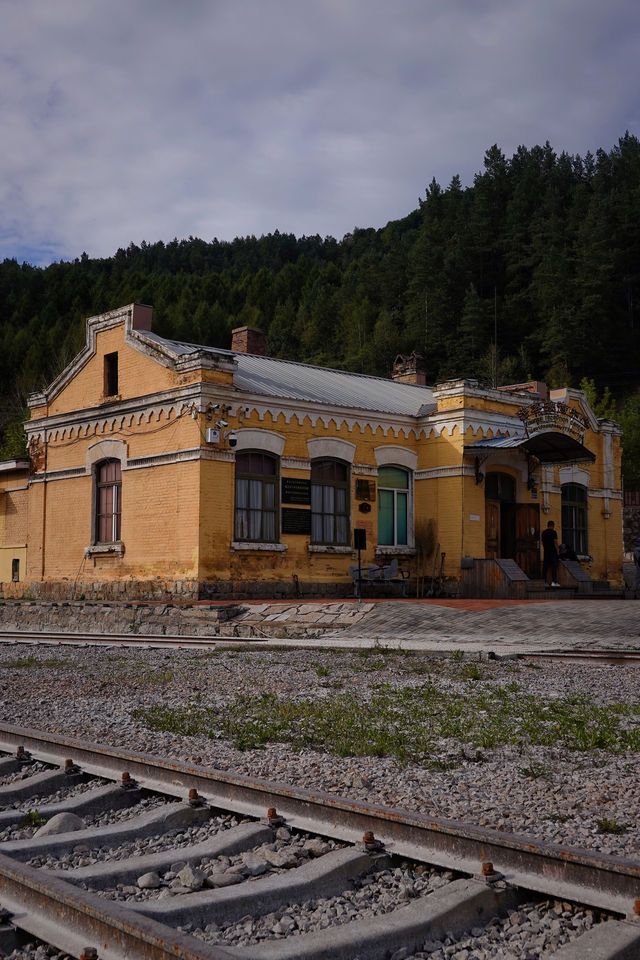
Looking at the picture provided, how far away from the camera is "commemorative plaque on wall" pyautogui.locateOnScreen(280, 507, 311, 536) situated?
23.0m

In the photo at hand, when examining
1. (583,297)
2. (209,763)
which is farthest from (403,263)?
(209,763)

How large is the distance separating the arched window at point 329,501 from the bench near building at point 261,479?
0.13 feet

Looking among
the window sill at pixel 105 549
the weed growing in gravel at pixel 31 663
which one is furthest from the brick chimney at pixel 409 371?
the weed growing in gravel at pixel 31 663

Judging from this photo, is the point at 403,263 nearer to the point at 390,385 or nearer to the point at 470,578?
the point at 390,385

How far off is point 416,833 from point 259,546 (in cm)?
1827

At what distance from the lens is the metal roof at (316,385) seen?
77.5 feet

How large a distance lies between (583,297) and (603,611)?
58030 millimetres

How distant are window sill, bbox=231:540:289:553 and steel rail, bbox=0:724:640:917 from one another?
630 inches

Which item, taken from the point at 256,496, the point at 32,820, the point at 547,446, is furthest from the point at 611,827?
the point at 547,446

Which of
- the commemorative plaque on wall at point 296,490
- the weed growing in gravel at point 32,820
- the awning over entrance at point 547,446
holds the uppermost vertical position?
the awning over entrance at point 547,446

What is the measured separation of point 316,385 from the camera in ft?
86.8

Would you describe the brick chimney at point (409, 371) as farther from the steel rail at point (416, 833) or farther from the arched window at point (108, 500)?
the steel rail at point (416, 833)

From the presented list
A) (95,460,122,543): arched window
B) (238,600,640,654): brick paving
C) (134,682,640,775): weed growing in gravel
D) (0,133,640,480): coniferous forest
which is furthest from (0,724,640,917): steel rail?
(0,133,640,480): coniferous forest

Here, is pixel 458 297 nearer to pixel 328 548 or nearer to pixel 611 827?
pixel 328 548
